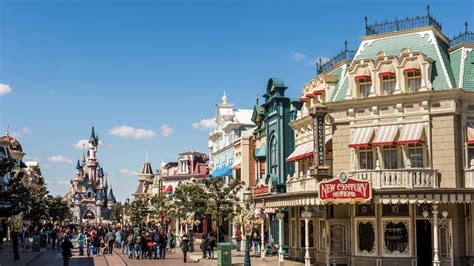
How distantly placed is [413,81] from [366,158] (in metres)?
3.97

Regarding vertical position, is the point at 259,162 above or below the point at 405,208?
above

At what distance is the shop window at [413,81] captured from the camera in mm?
27906

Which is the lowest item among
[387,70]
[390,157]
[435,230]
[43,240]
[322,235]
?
[43,240]

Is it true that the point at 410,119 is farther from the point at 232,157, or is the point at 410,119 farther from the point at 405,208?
the point at 232,157

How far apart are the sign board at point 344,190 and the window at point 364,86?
469 centimetres

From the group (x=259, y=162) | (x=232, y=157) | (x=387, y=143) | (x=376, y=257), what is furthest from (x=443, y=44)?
(x=232, y=157)

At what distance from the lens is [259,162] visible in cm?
4531

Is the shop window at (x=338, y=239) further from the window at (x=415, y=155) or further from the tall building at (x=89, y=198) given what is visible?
the tall building at (x=89, y=198)

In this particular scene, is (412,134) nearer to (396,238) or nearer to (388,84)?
(388,84)

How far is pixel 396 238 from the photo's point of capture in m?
27.4

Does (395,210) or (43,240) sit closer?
(395,210)

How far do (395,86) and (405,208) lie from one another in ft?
17.4

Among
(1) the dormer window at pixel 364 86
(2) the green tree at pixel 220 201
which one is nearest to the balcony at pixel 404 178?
(1) the dormer window at pixel 364 86

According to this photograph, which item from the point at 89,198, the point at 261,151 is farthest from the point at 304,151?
the point at 89,198
